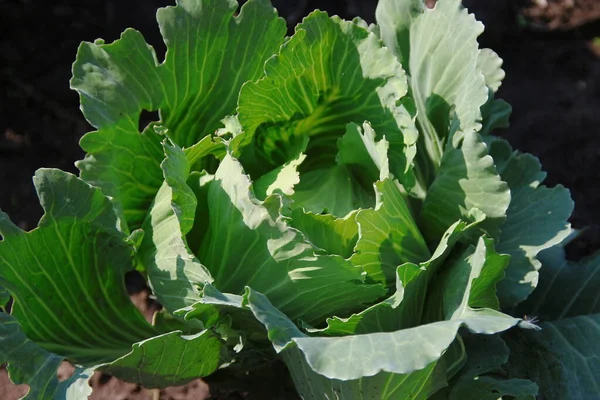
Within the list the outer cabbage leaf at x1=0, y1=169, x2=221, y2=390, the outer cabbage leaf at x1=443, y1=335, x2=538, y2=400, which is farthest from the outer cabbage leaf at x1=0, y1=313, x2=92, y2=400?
the outer cabbage leaf at x1=443, y1=335, x2=538, y2=400

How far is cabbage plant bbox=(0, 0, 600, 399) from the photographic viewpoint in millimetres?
1558

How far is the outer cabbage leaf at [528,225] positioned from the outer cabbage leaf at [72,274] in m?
0.98

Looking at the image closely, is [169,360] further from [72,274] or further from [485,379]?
[485,379]

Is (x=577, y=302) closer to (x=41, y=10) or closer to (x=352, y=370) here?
(x=352, y=370)

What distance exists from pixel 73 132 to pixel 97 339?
151 cm

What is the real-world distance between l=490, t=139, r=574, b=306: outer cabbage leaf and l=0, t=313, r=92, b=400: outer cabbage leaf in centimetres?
106

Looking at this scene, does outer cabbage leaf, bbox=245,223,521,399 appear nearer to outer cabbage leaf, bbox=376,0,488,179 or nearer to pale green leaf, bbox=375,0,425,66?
outer cabbage leaf, bbox=376,0,488,179

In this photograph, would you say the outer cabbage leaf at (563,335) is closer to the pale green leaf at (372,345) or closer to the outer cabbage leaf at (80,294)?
the pale green leaf at (372,345)

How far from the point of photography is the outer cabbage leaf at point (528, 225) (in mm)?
1803

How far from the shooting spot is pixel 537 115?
3.33m

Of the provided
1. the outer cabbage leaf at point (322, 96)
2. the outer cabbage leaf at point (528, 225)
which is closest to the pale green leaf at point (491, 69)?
the outer cabbage leaf at point (528, 225)

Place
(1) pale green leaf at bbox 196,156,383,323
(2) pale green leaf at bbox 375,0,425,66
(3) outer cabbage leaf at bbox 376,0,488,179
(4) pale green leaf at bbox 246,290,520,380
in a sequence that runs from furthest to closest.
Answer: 1. (2) pale green leaf at bbox 375,0,425,66
2. (3) outer cabbage leaf at bbox 376,0,488,179
3. (1) pale green leaf at bbox 196,156,383,323
4. (4) pale green leaf at bbox 246,290,520,380

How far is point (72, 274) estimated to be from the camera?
69.5 inches

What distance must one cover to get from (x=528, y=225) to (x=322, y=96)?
0.65 metres
